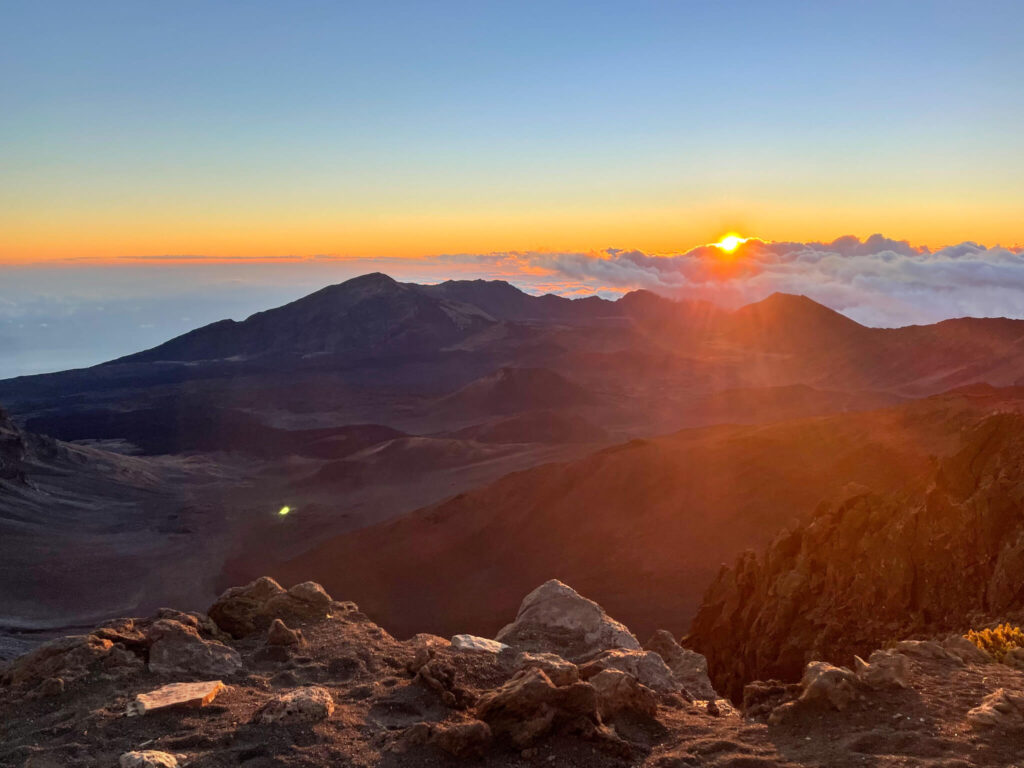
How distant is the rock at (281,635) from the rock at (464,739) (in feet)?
11.2

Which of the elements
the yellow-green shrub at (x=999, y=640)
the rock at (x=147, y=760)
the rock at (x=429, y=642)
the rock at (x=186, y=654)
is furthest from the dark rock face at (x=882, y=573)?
the rock at (x=147, y=760)

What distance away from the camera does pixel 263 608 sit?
1079 centimetres

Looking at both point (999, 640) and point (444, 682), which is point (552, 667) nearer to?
point (444, 682)

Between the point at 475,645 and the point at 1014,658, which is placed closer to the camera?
the point at 1014,658

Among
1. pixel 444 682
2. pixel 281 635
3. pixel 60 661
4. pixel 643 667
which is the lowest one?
pixel 643 667

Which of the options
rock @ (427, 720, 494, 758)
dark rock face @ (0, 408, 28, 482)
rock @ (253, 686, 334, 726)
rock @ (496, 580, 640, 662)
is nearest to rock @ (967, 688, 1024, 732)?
rock @ (427, 720, 494, 758)

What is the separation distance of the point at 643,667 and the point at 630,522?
24.2 metres

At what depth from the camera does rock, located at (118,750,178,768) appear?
650 centimetres

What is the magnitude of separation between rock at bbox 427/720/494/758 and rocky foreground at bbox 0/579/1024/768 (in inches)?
0.5

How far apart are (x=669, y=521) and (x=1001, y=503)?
696 inches

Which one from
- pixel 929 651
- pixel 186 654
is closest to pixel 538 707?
pixel 186 654

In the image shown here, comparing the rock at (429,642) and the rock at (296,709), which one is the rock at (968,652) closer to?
the rock at (429,642)

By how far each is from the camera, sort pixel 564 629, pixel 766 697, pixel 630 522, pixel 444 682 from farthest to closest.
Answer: pixel 630 522 < pixel 564 629 < pixel 766 697 < pixel 444 682

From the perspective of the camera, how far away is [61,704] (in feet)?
26.4
